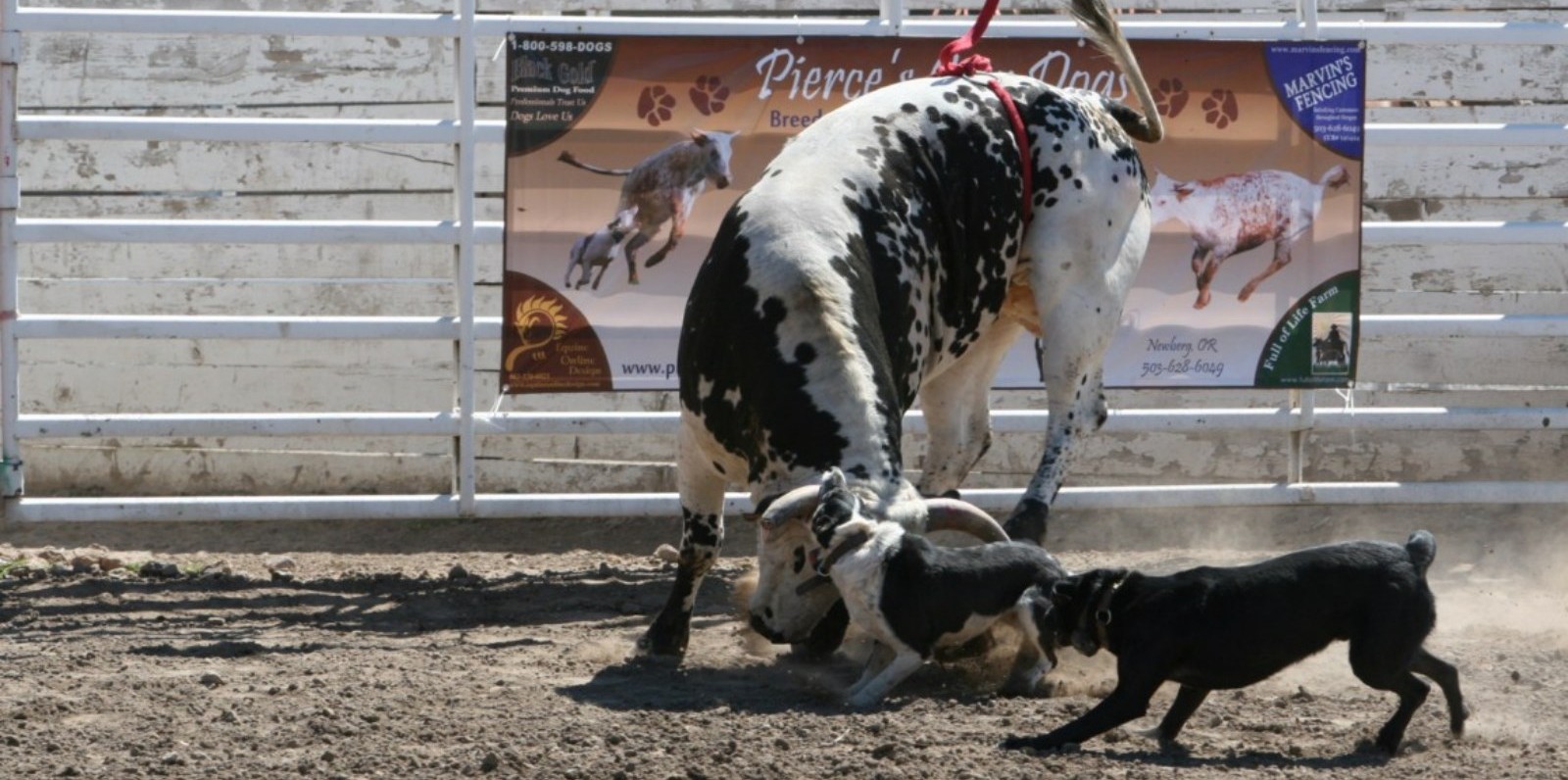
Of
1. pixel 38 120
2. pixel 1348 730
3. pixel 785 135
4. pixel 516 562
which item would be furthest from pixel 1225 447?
pixel 38 120

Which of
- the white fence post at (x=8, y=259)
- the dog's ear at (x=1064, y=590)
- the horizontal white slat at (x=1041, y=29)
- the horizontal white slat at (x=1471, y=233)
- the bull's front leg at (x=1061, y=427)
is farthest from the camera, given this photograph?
the horizontal white slat at (x=1471, y=233)

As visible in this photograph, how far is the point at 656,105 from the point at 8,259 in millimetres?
2505

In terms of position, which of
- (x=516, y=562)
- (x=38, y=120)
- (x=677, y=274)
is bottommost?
(x=516, y=562)

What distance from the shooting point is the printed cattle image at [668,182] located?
7547 millimetres

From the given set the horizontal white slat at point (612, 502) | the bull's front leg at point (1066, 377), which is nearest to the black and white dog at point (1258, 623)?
the bull's front leg at point (1066, 377)

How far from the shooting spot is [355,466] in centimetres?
905

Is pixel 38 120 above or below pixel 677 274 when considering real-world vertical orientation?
above

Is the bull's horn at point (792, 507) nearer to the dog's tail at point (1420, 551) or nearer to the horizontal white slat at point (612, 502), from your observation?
the dog's tail at point (1420, 551)

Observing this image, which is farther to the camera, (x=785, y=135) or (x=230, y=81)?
(x=230, y=81)

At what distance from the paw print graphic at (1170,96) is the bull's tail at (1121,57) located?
903 mm

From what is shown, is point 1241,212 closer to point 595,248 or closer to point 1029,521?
point 1029,521

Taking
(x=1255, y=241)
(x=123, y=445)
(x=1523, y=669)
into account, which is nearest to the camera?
(x=1523, y=669)

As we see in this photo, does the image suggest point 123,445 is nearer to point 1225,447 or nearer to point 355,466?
point 355,466

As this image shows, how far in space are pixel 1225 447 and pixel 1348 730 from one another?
4.78 metres
